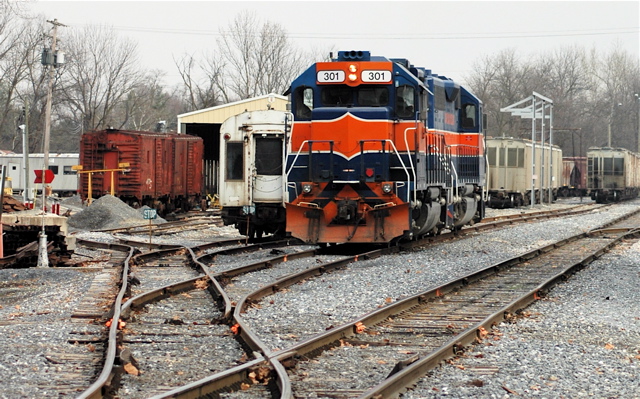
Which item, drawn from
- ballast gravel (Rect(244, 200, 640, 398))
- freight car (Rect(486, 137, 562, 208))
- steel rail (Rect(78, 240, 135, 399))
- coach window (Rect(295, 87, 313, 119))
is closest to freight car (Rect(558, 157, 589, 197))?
freight car (Rect(486, 137, 562, 208))

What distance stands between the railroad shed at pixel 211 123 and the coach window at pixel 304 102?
2154 cm

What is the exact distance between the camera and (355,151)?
50.0 feet

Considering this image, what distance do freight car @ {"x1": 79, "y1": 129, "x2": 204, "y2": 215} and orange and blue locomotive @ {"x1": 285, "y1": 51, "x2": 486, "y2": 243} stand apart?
1619 cm

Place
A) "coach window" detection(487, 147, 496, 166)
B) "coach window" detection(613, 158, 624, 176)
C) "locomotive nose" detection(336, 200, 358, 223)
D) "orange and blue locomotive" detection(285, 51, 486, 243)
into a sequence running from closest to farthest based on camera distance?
"locomotive nose" detection(336, 200, 358, 223)
"orange and blue locomotive" detection(285, 51, 486, 243)
"coach window" detection(487, 147, 496, 166)
"coach window" detection(613, 158, 624, 176)

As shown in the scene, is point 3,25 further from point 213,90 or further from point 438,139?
point 438,139

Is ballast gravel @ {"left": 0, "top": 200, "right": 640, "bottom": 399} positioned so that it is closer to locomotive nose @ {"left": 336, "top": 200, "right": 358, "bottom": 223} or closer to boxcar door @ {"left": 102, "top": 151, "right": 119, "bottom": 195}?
locomotive nose @ {"left": 336, "top": 200, "right": 358, "bottom": 223}

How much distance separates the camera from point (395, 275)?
12680 mm

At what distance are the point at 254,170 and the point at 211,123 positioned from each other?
20092 millimetres

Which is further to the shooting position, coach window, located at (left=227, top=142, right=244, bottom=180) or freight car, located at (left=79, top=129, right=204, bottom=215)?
freight car, located at (left=79, top=129, right=204, bottom=215)

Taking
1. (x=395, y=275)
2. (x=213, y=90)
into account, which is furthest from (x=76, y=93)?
(x=395, y=275)

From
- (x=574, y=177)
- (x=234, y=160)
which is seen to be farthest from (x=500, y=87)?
(x=234, y=160)

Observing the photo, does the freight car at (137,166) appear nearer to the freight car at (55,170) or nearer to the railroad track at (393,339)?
the railroad track at (393,339)

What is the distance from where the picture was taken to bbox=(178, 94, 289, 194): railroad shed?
124 ft

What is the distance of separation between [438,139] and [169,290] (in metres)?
8.08
